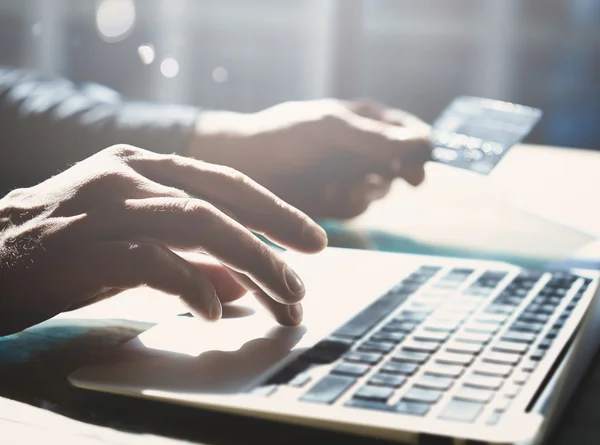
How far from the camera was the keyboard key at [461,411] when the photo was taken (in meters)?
0.35

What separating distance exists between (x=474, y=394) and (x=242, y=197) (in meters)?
0.27

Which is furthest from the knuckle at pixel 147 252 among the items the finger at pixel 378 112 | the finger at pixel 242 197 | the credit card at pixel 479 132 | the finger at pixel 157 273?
the finger at pixel 378 112

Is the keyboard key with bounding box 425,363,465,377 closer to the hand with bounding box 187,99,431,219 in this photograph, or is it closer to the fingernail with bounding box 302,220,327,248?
the fingernail with bounding box 302,220,327,248

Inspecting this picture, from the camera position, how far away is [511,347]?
0.46 metres

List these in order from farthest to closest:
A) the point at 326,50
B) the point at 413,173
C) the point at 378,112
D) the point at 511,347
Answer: the point at 326,50 < the point at 378,112 < the point at 413,173 < the point at 511,347

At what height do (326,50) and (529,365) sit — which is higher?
(326,50)

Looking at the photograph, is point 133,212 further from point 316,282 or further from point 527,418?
point 527,418

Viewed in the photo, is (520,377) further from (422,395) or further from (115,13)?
(115,13)

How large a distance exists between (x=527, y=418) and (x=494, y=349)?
11cm

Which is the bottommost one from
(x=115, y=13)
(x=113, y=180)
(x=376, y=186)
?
(x=376, y=186)

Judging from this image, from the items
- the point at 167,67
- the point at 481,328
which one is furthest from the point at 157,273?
the point at 167,67

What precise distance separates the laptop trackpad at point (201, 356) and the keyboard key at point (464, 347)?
0.30 feet

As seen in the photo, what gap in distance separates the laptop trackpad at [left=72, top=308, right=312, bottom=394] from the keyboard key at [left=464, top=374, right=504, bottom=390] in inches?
4.3

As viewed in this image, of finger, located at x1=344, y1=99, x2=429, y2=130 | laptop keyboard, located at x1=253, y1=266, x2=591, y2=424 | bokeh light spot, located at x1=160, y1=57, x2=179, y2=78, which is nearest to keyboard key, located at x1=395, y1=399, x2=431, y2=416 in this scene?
laptop keyboard, located at x1=253, y1=266, x2=591, y2=424
